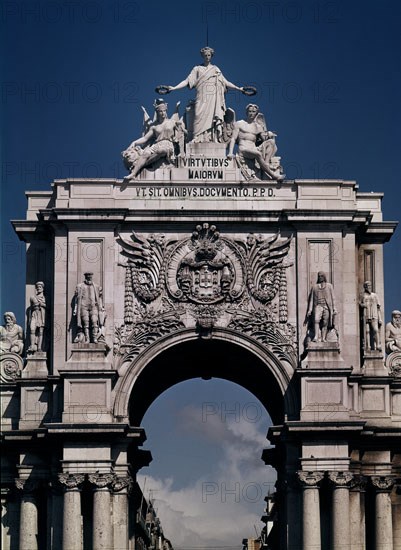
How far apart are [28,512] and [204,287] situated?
28.1 feet

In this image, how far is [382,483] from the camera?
178ft

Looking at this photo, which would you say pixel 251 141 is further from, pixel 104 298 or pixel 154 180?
pixel 104 298

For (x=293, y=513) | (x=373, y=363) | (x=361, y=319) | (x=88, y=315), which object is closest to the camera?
(x=293, y=513)

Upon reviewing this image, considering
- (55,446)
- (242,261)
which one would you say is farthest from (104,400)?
(242,261)

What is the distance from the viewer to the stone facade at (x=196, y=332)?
2104 inches

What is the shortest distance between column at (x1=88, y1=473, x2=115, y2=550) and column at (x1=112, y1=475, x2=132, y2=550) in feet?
A: 1.31

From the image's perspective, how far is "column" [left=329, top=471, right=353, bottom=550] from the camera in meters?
52.2

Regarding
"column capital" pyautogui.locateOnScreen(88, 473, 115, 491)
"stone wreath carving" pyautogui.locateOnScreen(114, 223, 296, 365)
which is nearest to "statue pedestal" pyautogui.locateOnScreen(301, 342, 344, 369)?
"stone wreath carving" pyautogui.locateOnScreen(114, 223, 296, 365)

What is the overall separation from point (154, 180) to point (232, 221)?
9.01ft

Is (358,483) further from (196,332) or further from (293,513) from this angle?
(196,332)

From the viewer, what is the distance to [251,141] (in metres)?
56.1

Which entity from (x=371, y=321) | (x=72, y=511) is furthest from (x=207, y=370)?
(x=72, y=511)

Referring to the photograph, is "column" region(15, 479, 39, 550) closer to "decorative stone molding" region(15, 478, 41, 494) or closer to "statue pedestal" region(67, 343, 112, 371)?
"decorative stone molding" region(15, 478, 41, 494)

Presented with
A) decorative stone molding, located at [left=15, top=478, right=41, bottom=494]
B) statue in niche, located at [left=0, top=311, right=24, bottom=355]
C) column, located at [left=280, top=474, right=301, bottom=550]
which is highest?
statue in niche, located at [left=0, top=311, right=24, bottom=355]
